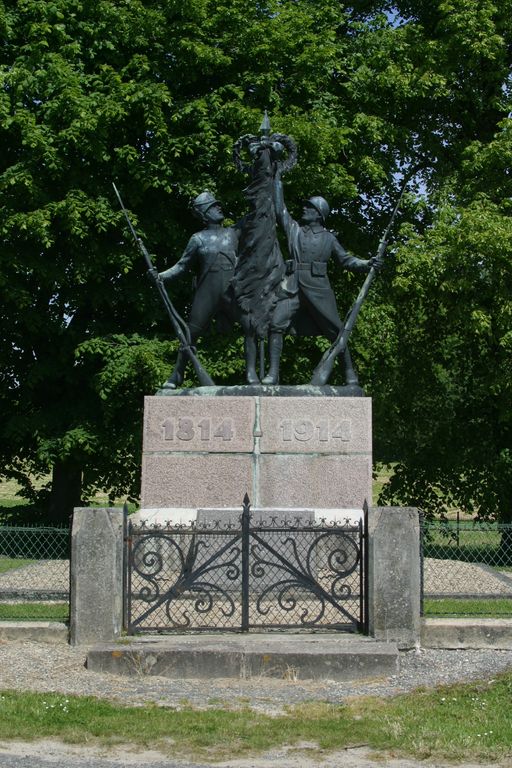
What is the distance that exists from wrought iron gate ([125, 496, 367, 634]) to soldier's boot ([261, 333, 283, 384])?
7.90 feet

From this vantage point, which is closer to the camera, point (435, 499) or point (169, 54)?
point (169, 54)

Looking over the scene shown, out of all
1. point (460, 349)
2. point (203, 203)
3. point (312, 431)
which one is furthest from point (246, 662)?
point (460, 349)

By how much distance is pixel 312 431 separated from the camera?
12.2m

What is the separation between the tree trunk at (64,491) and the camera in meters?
20.4

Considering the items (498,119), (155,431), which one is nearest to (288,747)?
(155,431)

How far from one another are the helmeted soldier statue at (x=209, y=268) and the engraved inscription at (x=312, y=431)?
1.61 metres

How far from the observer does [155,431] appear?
12.4 meters

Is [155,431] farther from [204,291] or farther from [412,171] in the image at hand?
[412,171]

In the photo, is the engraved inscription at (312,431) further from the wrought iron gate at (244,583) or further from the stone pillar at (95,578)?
the stone pillar at (95,578)

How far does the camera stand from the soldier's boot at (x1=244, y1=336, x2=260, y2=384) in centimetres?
1286

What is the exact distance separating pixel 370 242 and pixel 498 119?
3507 mm

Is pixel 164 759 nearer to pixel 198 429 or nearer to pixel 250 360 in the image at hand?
pixel 198 429

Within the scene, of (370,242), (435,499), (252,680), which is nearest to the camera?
(252,680)

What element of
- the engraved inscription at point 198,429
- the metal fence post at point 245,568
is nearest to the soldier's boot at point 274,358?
the engraved inscription at point 198,429
